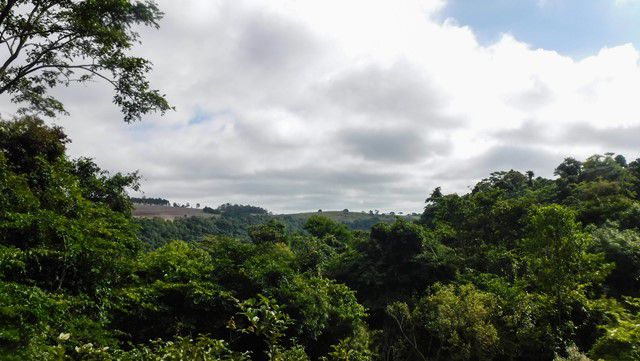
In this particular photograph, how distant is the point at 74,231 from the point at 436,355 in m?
14.3

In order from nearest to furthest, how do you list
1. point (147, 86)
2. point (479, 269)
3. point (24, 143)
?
point (147, 86), point (24, 143), point (479, 269)

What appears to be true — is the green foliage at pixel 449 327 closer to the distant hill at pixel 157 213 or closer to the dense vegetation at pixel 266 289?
the dense vegetation at pixel 266 289

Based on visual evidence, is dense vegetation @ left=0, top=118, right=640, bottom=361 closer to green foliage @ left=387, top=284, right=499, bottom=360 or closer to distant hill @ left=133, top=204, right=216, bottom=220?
green foliage @ left=387, top=284, right=499, bottom=360

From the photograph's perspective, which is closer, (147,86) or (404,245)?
(147,86)

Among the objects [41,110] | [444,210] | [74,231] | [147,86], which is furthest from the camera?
[444,210]

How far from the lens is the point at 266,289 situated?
14.4 metres

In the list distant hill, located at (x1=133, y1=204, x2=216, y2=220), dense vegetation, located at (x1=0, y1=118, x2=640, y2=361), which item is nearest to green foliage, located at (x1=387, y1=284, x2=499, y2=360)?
dense vegetation, located at (x1=0, y1=118, x2=640, y2=361)

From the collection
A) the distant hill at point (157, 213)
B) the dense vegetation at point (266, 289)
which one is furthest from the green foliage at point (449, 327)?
the distant hill at point (157, 213)

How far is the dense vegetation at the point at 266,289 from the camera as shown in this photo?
283 inches

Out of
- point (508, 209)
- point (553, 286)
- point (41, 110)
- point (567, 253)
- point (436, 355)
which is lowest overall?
point (436, 355)

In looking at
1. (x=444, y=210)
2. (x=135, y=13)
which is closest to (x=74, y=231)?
(x=135, y=13)

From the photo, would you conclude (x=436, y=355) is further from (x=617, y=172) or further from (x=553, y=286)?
(x=617, y=172)

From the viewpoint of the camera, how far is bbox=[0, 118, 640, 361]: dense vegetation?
23.6 feet

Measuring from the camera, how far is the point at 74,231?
381 inches
